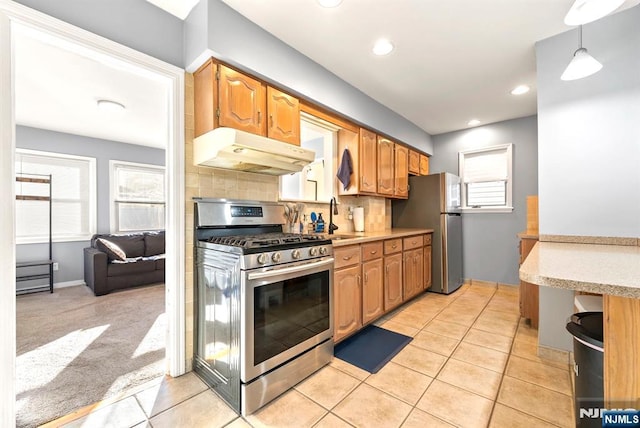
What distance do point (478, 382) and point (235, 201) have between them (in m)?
2.20

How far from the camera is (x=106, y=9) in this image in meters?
1.61

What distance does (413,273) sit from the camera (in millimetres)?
3375

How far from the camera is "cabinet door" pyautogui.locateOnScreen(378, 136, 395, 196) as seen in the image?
3.53 metres

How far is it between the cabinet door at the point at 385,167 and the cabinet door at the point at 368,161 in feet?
0.29

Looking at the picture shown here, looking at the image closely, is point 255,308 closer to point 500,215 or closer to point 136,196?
point 500,215

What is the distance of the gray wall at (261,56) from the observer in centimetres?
179

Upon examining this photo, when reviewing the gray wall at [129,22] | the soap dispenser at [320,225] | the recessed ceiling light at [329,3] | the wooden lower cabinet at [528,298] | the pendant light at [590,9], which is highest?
the recessed ceiling light at [329,3]

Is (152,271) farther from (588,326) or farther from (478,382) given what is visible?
(588,326)

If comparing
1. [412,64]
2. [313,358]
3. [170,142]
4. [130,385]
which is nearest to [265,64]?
[170,142]

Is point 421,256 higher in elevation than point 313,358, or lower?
higher

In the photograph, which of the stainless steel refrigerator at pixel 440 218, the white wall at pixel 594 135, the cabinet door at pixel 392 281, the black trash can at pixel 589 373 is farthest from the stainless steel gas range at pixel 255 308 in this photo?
the stainless steel refrigerator at pixel 440 218

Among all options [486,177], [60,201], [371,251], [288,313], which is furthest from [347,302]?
[60,201]

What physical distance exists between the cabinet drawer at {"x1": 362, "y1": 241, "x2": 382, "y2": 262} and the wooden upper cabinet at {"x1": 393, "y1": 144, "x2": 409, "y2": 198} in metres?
1.32

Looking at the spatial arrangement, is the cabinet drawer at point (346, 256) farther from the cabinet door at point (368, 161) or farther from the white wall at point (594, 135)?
the white wall at point (594, 135)
